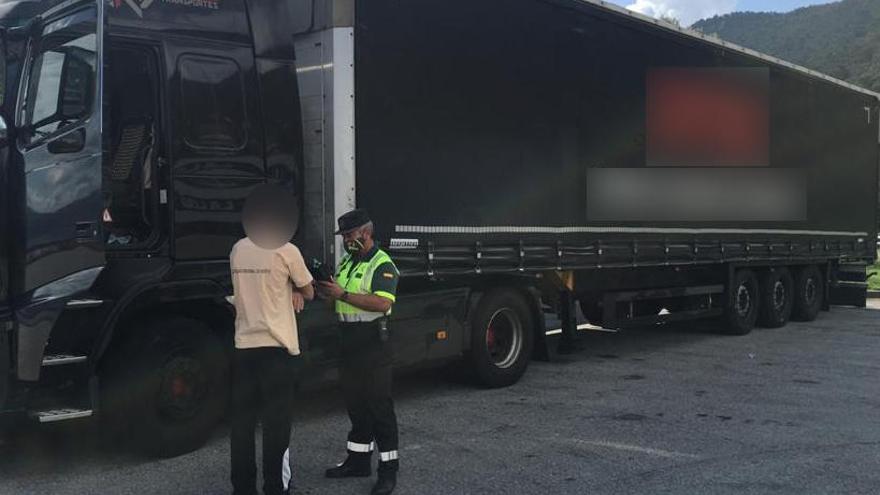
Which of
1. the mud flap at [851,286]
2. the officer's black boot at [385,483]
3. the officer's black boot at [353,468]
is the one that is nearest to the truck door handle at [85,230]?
the officer's black boot at [353,468]

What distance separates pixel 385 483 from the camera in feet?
14.5

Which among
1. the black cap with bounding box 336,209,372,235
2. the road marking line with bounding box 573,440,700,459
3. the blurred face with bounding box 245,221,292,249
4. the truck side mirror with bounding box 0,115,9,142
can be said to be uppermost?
the truck side mirror with bounding box 0,115,9,142

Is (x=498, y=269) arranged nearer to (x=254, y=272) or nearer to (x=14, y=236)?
(x=254, y=272)

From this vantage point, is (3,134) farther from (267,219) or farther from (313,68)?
(313,68)

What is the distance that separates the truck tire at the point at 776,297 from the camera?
38.5ft

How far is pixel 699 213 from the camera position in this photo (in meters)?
9.73

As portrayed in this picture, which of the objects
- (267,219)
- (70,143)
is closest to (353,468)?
(267,219)

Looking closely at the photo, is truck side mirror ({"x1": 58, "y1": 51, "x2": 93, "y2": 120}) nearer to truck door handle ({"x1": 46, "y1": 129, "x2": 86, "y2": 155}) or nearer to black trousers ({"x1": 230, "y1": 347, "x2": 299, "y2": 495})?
truck door handle ({"x1": 46, "y1": 129, "x2": 86, "y2": 155})

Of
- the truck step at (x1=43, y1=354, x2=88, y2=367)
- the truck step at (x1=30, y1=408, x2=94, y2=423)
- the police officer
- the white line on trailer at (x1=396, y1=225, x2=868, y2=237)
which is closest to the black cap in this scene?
the police officer

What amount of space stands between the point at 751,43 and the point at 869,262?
80857 millimetres

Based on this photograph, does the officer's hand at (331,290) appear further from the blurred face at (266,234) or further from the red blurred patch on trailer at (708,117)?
the red blurred patch on trailer at (708,117)

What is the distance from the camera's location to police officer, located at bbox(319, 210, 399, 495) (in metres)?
4.48

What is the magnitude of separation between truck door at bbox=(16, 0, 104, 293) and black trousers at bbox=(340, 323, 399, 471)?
157 centimetres

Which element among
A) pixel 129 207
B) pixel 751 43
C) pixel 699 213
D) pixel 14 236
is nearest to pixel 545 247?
pixel 699 213
